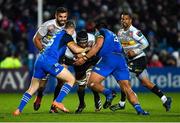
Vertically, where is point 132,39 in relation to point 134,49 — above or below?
above

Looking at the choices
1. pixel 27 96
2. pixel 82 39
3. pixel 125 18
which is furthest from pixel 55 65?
pixel 125 18

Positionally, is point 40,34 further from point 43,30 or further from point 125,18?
point 125,18

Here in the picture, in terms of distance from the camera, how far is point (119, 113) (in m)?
16.4

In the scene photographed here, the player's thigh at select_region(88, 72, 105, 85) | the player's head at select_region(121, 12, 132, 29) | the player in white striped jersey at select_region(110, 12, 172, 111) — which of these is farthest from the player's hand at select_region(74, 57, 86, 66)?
the player's head at select_region(121, 12, 132, 29)

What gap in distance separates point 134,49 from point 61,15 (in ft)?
7.71

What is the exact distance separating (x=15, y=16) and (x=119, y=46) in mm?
14842

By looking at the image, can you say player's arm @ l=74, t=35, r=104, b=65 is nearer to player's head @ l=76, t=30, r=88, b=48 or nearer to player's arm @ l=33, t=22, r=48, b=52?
player's head @ l=76, t=30, r=88, b=48

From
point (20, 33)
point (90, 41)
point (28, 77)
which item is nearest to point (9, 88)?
point (28, 77)

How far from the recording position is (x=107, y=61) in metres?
16.2

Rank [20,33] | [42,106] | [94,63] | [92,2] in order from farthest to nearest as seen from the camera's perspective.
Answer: [92,2], [20,33], [42,106], [94,63]

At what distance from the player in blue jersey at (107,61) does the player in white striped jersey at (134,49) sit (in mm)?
1101

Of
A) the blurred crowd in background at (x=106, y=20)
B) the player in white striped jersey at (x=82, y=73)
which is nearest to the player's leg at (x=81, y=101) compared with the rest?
the player in white striped jersey at (x=82, y=73)

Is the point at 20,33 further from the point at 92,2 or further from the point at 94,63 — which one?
the point at 94,63

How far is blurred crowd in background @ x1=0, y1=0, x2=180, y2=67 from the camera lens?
28781 mm
